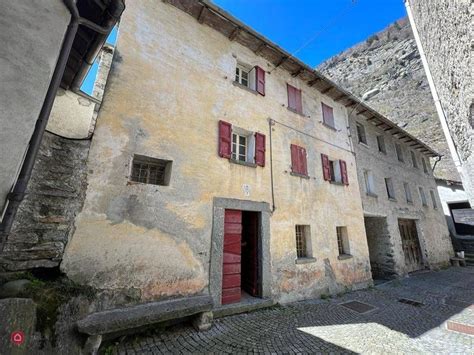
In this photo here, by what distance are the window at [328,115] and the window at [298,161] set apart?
9.16 ft

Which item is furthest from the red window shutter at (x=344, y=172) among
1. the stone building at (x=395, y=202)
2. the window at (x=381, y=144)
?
the window at (x=381, y=144)

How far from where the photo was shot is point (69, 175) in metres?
3.92

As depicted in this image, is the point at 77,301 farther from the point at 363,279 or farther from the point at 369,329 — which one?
the point at 363,279

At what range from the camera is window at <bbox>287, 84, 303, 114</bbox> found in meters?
8.49

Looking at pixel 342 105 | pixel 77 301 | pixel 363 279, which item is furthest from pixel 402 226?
pixel 77 301

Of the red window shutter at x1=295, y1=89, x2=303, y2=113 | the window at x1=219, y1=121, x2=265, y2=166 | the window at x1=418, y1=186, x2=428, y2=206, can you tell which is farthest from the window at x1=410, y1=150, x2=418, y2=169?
the window at x1=219, y1=121, x2=265, y2=166

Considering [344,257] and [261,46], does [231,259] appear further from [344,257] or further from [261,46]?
[261,46]

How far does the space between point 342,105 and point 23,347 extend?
42.3 ft

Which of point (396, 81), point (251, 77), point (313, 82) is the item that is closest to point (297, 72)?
point (313, 82)

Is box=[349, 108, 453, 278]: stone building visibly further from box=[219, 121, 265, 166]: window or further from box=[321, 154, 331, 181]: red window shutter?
box=[219, 121, 265, 166]: window

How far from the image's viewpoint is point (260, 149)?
22.5 ft

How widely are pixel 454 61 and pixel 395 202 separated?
31.3 ft

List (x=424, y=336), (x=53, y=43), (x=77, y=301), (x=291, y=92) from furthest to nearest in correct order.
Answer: (x=291, y=92), (x=424, y=336), (x=77, y=301), (x=53, y=43)

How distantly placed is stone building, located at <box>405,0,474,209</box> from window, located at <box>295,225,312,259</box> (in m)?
4.10
